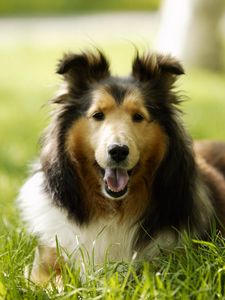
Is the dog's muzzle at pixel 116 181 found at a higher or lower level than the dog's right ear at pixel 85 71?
lower

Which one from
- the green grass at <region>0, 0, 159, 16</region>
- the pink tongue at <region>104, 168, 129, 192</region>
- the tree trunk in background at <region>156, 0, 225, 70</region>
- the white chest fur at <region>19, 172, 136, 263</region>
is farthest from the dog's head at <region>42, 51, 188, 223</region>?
the green grass at <region>0, 0, 159, 16</region>

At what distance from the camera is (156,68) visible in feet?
16.7

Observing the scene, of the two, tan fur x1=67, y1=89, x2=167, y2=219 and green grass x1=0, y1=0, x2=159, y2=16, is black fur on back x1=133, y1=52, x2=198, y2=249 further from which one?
green grass x1=0, y1=0, x2=159, y2=16

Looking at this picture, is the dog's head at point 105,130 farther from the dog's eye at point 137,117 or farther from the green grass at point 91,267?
the green grass at point 91,267

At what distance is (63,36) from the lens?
20219 millimetres

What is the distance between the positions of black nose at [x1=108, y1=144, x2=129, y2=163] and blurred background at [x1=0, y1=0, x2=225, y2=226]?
2.67ft

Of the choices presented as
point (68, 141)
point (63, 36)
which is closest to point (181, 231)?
point (68, 141)

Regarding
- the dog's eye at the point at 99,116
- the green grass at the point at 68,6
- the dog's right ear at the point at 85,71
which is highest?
the dog's right ear at the point at 85,71

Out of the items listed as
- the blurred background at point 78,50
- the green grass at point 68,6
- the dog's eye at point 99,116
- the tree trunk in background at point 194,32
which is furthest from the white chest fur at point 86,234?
the green grass at point 68,6

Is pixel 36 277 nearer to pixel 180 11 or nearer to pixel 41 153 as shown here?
pixel 41 153

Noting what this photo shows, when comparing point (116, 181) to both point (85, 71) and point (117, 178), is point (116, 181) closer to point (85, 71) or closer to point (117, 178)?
point (117, 178)

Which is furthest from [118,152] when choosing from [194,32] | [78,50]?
[194,32]

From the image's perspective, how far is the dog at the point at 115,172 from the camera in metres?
4.83

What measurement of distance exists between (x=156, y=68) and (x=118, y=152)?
0.80m
